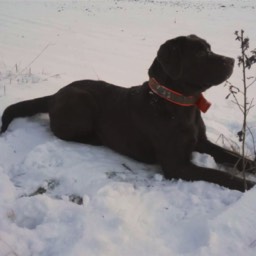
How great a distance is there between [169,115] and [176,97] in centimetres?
15

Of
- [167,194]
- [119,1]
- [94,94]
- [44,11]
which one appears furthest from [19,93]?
[119,1]

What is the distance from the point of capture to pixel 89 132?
4.23m

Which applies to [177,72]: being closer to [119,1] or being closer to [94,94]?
[94,94]

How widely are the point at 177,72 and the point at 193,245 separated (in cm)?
148

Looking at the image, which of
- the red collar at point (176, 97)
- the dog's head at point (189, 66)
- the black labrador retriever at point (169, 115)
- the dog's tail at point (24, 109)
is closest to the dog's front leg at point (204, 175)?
the black labrador retriever at point (169, 115)

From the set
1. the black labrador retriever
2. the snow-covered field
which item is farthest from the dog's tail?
the black labrador retriever

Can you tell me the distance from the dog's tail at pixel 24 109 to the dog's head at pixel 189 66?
135cm

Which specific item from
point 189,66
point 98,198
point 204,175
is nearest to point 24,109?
point 189,66

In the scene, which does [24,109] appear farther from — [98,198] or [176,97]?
[98,198]

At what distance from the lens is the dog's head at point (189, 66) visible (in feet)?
11.6

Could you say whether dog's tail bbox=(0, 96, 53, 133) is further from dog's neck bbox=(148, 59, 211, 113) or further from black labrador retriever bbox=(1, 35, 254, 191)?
dog's neck bbox=(148, 59, 211, 113)

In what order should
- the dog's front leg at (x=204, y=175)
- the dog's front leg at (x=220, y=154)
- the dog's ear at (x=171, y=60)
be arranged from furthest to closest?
the dog's front leg at (x=220, y=154) < the dog's ear at (x=171, y=60) < the dog's front leg at (x=204, y=175)

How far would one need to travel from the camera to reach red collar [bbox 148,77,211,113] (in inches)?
Answer: 140

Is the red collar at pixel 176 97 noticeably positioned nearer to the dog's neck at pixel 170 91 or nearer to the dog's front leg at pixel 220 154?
the dog's neck at pixel 170 91
